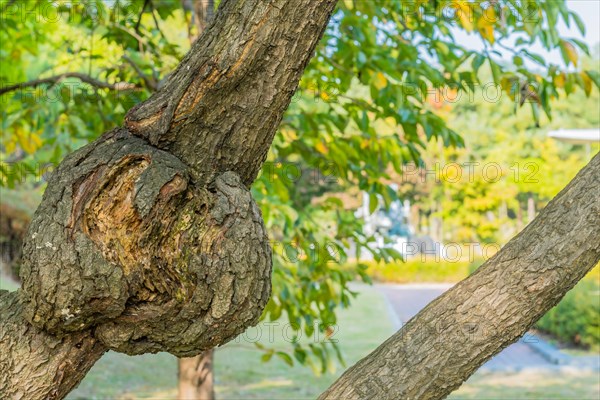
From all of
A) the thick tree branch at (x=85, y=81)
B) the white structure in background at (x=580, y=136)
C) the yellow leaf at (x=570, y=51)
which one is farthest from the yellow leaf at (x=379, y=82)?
the white structure in background at (x=580, y=136)

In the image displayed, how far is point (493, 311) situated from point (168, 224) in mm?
768

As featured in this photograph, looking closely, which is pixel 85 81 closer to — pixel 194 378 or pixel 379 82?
pixel 379 82

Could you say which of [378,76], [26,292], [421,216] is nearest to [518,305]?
[26,292]

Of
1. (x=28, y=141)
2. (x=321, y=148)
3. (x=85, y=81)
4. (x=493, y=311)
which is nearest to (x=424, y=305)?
(x=28, y=141)

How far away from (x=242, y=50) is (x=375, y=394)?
0.85 metres

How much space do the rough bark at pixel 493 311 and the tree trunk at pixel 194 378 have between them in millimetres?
3578

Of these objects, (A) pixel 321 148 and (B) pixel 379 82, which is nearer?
(B) pixel 379 82

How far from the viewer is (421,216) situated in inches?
1469

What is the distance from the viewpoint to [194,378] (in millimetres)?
5410

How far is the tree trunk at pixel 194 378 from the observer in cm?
538

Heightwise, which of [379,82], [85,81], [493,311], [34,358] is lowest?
[493,311]

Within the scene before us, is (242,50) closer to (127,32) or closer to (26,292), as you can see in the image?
(26,292)


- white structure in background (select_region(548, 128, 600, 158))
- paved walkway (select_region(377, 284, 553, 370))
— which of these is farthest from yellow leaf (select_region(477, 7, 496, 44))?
white structure in background (select_region(548, 128, 600, 158))

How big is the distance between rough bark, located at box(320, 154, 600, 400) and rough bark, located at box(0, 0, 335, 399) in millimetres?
364
